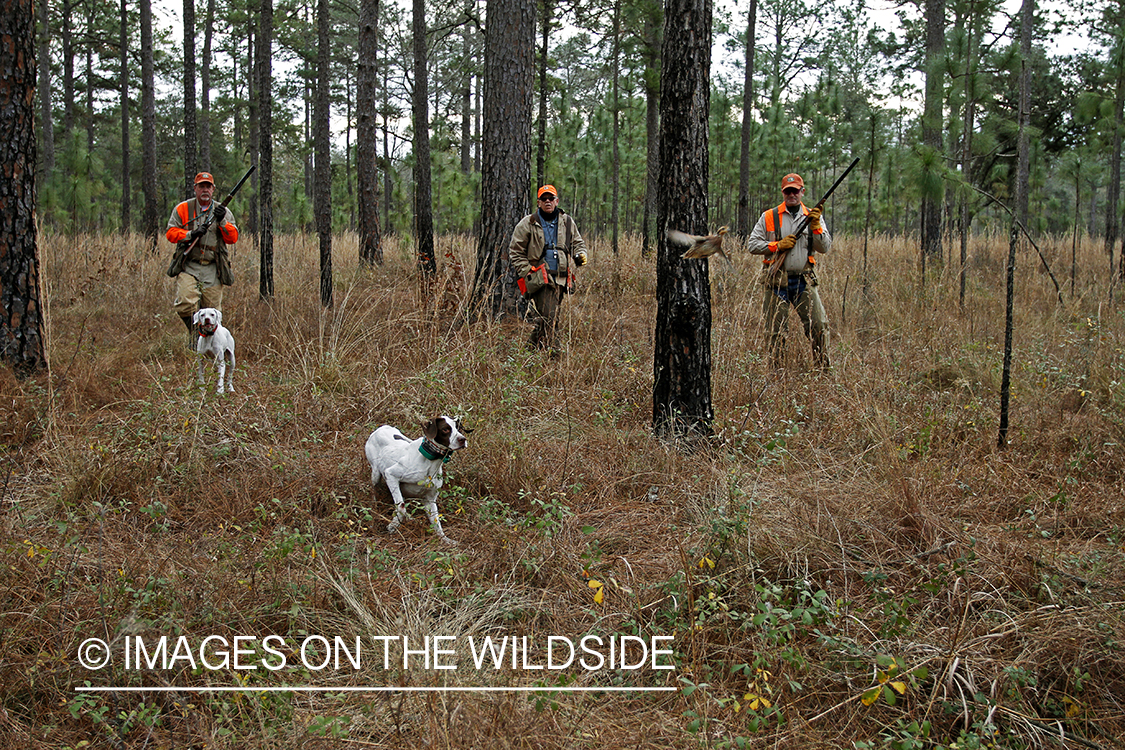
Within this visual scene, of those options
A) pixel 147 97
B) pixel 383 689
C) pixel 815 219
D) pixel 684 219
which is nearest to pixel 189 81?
pixel 147 97

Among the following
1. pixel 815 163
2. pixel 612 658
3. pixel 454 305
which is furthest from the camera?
pixel 815 163

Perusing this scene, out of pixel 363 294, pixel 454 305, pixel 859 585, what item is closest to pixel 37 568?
pixel 859 585

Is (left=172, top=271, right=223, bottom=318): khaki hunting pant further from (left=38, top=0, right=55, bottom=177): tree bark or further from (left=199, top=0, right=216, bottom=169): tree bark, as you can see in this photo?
(left=38, top=0, right=55, bottom=177): tree bark

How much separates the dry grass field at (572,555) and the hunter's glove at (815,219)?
3.70ft

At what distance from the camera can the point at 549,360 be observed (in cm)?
602

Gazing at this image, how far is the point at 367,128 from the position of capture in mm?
10805

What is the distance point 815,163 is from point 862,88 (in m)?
5.23

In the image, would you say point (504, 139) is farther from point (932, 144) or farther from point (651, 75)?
point (932, 144)

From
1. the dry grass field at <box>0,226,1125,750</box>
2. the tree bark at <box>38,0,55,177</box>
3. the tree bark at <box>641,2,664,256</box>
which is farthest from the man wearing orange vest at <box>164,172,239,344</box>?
the tree bark at <box>38,0,55,177</box>

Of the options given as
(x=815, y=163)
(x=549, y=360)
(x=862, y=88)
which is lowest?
(x=549, y=360)

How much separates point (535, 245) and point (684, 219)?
8.14 ft

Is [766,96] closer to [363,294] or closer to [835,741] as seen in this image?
[363,294]

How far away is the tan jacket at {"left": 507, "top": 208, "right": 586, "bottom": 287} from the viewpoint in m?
6.61

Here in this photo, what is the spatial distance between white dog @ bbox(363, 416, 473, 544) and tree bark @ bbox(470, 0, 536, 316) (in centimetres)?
356
